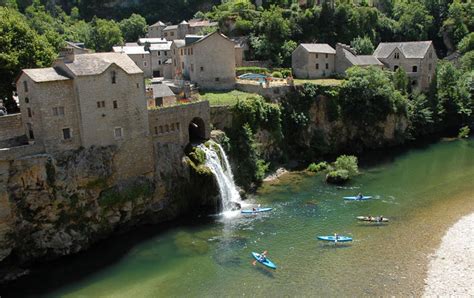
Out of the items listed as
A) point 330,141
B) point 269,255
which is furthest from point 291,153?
point 269,255

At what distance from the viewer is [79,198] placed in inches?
1351

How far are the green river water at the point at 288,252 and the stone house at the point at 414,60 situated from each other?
28541 mm

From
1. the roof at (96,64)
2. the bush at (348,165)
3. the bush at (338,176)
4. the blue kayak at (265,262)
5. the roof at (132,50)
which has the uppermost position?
the roof at (132,50)

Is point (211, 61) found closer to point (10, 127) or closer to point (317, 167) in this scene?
point (317, 167)

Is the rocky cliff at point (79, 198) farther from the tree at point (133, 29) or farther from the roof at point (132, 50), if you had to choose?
the tree at point (133, 29)

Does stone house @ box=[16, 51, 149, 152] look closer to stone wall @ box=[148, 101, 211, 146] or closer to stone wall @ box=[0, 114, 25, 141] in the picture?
stone wall @ box=[0, 114, 25, 141]

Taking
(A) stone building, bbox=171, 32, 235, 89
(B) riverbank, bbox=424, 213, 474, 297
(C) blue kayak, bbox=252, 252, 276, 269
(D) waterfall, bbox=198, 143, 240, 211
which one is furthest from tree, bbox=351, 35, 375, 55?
(C) blue kayak, bbox=252, 252, 276, 269

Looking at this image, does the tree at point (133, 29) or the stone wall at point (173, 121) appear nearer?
the stone wall at point (173, 121)

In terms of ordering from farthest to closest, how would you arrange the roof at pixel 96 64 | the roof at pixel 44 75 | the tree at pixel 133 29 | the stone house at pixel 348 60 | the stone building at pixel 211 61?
the tree at pixel 133 29 < the stone house at pixel 348 60 < the stone building at pixel 211 61 < the roof at pixel 96 64 < the roof at pixel 44 75

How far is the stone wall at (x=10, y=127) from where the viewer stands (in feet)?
113

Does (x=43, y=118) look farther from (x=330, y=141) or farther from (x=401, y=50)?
(x=401, y=50)

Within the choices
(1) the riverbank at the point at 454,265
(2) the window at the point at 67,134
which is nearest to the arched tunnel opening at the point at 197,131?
(2) the window at the point at 67,134

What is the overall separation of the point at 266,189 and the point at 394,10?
3070 inches

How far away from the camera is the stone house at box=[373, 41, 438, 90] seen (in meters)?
69.8
